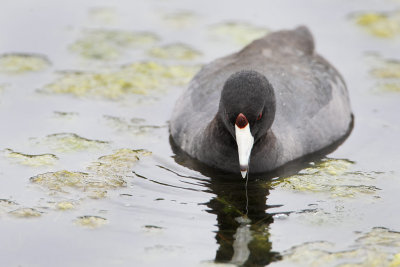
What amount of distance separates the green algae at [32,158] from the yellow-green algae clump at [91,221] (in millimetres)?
1048

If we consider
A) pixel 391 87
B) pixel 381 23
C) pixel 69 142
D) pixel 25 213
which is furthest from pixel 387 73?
pixel 25 213

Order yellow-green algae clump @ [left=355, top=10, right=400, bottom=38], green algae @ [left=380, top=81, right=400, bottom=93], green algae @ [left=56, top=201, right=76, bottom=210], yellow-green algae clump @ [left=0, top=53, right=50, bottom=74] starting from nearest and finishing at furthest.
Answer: green algae @ [left=56, top=201, right=76, bottom=210], green algae @ [left=380, top=81, right=400, bottom=93], yellow-green algae clump @ [left=0, top=53, right=50, bottom=74], yellow-green algae clump @ [left=355, top=10, right=400, bottom=38]

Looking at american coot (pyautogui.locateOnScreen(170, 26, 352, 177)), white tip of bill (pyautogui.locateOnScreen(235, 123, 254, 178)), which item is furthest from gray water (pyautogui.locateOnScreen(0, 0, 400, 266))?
white tip of bill (pyautogui.locateOnScreen(235, 123, 254, 178))

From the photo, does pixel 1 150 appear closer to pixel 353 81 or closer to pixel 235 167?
pixel 235 167

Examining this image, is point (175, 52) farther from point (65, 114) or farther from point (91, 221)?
point (91, 221)

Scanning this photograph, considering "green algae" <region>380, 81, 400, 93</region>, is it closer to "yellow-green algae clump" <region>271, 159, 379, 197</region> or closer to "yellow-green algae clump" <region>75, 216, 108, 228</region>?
"yellow-green algae clump" <region>271, 159, 379, 197</region>

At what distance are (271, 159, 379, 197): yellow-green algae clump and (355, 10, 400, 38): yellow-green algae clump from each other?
3.08 metres

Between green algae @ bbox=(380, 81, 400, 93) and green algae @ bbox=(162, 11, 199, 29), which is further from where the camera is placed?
green algae @ bbox=(162, 11, 199, 29)

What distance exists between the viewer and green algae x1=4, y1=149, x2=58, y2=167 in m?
6.95

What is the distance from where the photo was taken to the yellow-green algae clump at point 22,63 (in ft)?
28.8

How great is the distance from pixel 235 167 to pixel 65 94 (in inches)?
88.5

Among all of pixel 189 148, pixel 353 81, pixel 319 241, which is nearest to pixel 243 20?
pixel 353 81

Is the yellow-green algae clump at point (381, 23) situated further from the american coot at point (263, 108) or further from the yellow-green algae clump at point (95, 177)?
the yellow-green algae clump at point (95, 177)

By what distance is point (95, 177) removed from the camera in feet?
Answer: 22.1
